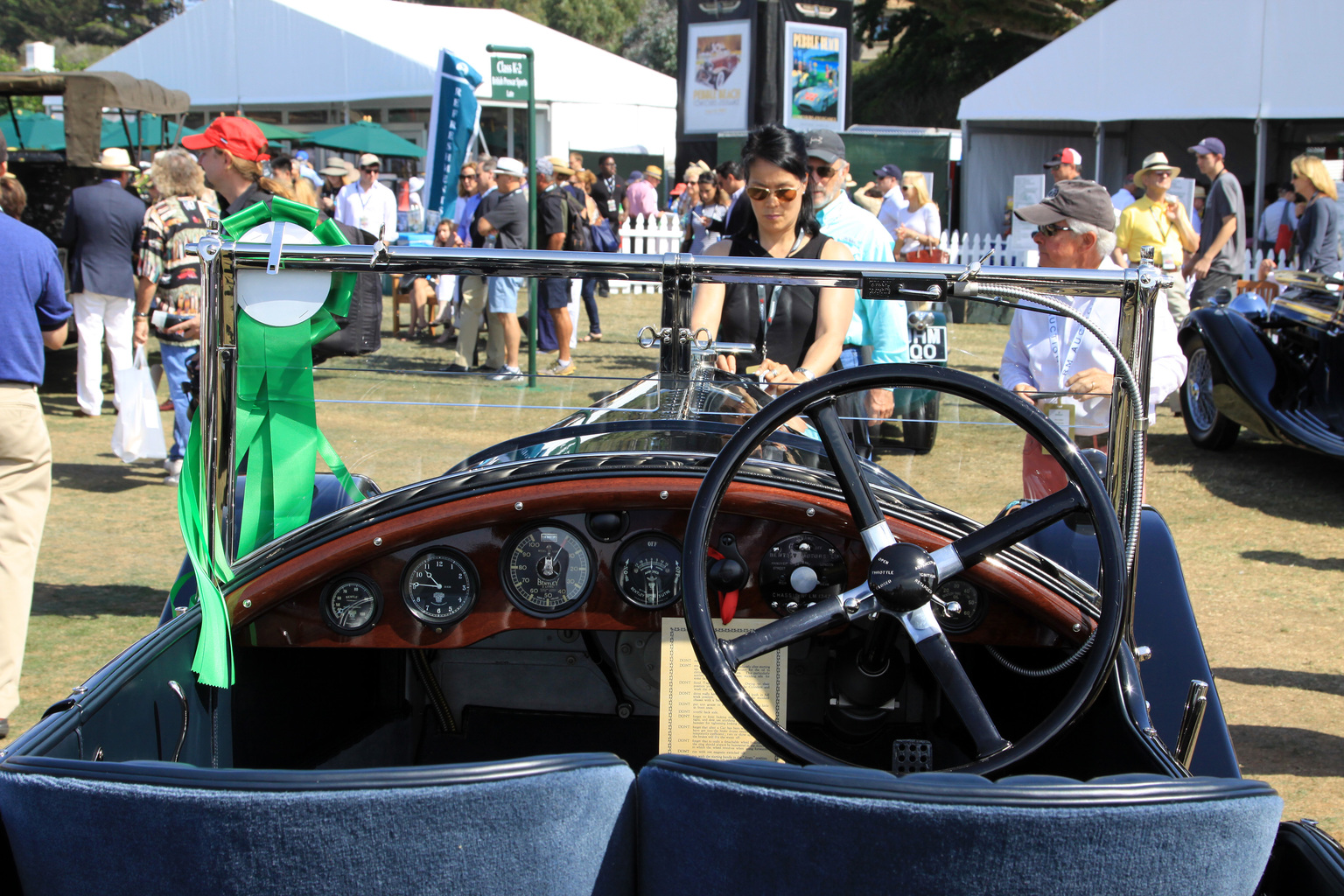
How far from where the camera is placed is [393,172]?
2489 centimetres

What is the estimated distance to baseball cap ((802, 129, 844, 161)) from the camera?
18.0 feet

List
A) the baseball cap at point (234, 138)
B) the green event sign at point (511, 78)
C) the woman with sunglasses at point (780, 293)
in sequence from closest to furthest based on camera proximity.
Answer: the woman with sunglasses at point (780, 293)
the baseball cap at point (234, 138)
the green event sign at point (511, 78)

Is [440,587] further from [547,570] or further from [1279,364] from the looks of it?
[1279,364]

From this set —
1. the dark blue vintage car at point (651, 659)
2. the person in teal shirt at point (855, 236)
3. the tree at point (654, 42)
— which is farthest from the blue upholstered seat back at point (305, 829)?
the tree at point (654, 42)

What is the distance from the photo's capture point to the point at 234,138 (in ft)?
17.6

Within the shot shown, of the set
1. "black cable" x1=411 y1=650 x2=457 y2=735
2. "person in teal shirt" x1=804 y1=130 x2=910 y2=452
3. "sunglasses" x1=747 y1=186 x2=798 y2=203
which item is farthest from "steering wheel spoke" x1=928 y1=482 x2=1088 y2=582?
"person in teal shirt" x1=804 y1=130 x2=910 y2=452

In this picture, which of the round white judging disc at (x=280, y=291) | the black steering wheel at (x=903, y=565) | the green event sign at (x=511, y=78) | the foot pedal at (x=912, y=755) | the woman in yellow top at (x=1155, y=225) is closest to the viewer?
the black steering wheel at (x=903, y=565)

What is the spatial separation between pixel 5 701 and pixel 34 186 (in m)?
8.77

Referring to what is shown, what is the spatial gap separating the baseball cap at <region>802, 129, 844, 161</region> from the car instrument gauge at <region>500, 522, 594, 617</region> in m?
3.73

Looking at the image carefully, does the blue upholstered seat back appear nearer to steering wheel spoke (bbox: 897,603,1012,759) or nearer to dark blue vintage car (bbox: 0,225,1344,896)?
dark blue vintage car (bbox: 0,225,1344,896)

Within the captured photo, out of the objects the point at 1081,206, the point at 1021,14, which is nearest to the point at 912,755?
the point at 1081,206

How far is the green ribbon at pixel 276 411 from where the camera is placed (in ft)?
7.83

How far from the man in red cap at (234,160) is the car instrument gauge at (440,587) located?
3633 millimetres

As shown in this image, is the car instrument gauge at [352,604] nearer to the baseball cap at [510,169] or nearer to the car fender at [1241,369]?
the car fender at [1241,369]
